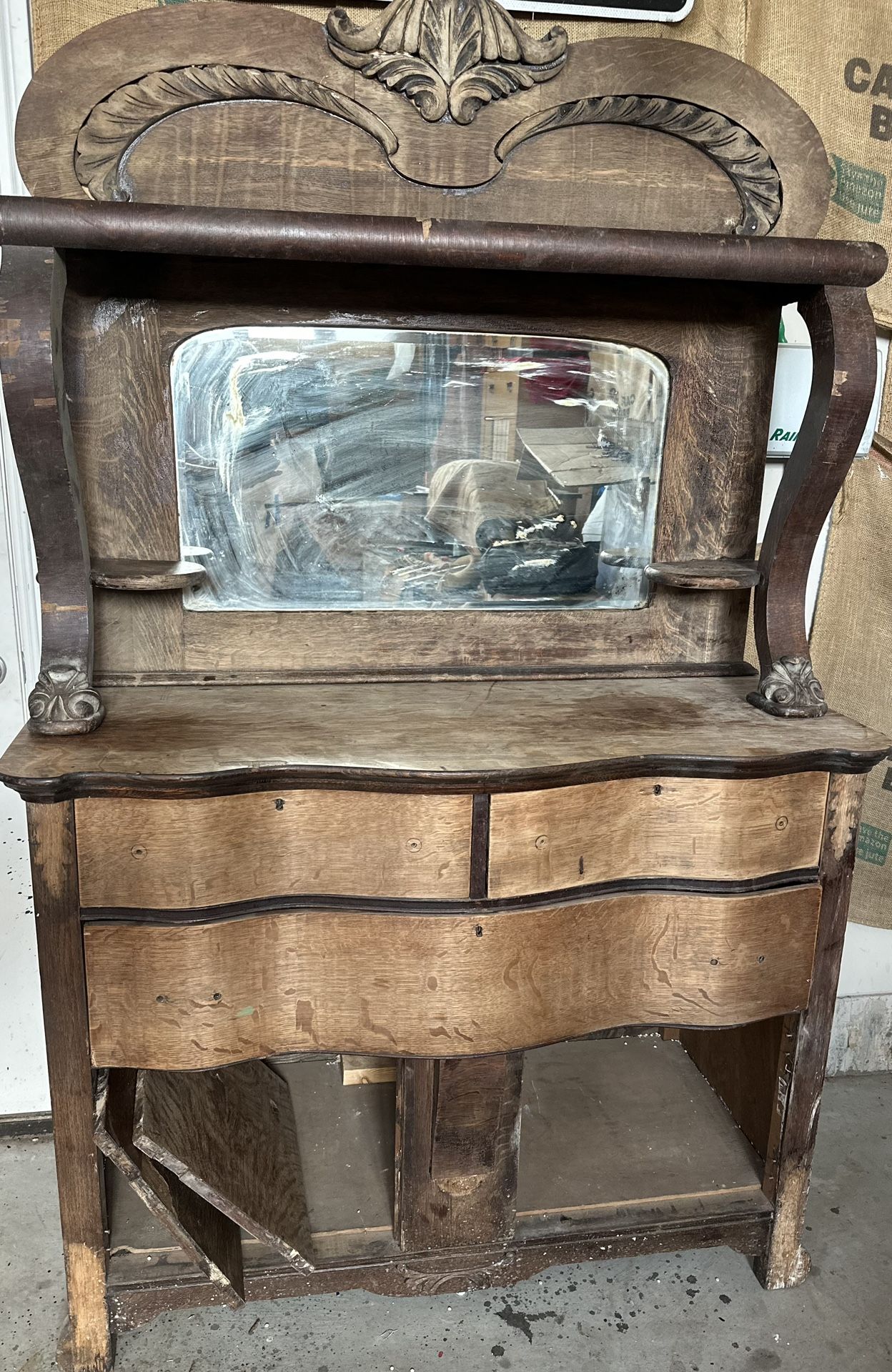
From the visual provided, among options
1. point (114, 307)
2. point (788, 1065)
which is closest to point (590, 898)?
point (788, 1065)

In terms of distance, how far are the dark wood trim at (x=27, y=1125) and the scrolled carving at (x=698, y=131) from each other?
2285 millimetres

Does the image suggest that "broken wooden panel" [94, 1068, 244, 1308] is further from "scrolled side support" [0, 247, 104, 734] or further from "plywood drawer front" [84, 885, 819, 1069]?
"scrolled side support" [0, 247, 104, 734]

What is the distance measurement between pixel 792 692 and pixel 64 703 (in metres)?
1.26

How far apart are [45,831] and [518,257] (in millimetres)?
1127

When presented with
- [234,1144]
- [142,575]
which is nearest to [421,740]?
[142,575]

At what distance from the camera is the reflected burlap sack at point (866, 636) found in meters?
2.38

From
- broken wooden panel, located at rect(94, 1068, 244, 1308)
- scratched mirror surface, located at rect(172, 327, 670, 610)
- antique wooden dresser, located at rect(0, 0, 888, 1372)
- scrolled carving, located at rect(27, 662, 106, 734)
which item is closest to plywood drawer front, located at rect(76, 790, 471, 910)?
antique wooden dresser, located at rect(0, 0, 888, 1372)

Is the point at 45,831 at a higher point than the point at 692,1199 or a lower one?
higher

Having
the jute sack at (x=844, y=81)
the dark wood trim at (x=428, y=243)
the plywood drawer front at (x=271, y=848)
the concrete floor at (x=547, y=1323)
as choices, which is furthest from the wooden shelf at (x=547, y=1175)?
the jute sack at (x=844, y=81)

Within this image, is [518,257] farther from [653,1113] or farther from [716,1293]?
[716,1293]

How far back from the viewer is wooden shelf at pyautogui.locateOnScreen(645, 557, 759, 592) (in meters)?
1.90

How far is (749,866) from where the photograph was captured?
1743mm

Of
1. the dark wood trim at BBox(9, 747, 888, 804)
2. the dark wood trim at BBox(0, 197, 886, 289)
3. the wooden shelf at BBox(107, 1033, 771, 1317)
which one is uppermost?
the dark wood trim at BBox(0, 197, 886, 289)

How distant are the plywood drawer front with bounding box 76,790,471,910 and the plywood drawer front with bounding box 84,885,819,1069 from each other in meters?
0.05
